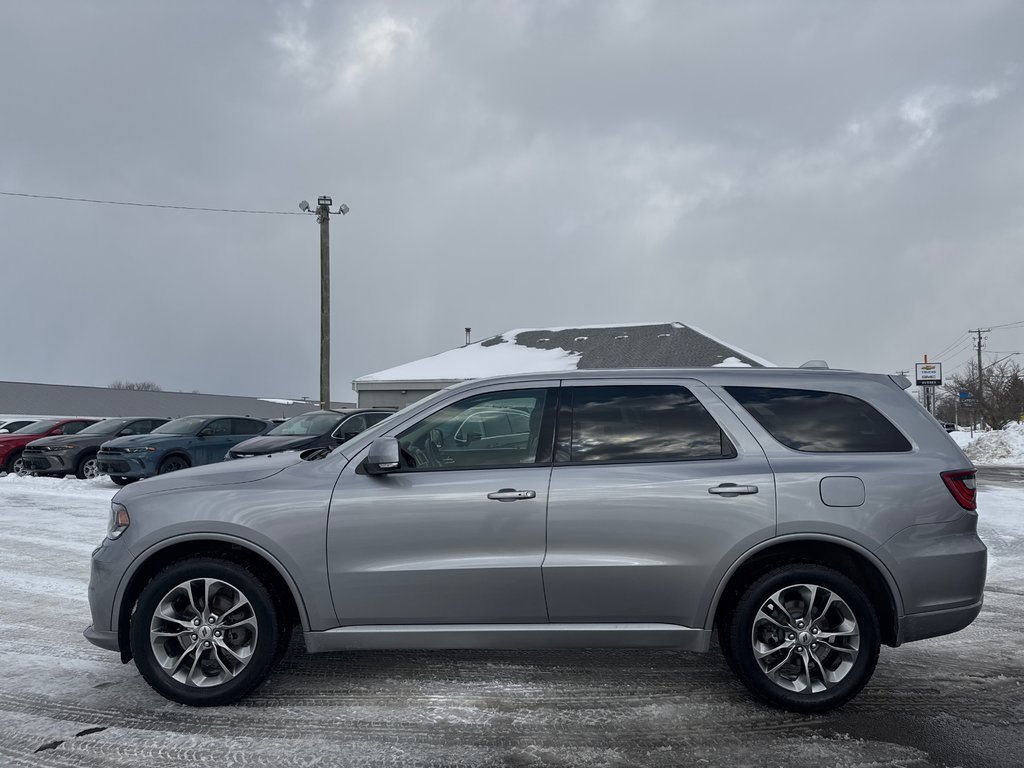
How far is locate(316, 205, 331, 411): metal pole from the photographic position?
22969 mm

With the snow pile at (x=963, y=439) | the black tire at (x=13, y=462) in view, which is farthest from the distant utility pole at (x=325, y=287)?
the snow pile at (x=963, y=439)

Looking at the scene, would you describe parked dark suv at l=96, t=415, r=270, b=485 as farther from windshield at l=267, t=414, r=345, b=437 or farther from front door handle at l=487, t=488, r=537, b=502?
front door handle at l=487, t=488, r=537, b=502

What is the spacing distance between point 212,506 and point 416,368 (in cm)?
2653

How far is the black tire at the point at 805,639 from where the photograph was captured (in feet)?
12.7

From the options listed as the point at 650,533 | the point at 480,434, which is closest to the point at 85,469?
the point at 480,434

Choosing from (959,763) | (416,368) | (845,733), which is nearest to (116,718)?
(845,733)

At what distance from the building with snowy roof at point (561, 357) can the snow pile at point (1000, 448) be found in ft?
26.0

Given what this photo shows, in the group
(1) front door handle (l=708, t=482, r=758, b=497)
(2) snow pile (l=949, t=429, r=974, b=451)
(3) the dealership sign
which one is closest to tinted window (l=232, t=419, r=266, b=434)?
(1) front door handle (l=708, t=482, r=758, b=497)

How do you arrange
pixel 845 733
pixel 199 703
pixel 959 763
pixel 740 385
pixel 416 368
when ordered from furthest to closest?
1. pixel 416 368
2. pixel 740 385
3. pixel 199 703
4. pixel 845 733
5. pixel 959 763

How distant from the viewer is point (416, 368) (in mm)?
30406

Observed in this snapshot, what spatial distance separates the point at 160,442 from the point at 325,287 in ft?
30.9

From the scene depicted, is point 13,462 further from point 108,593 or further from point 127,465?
point 108,593

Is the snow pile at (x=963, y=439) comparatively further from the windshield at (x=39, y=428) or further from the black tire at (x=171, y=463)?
the windshield at (x=39, y=428)

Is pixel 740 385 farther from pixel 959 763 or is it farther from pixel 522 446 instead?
pixel 959 763
